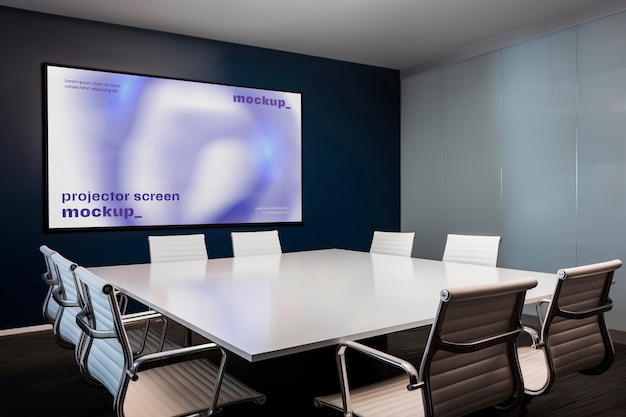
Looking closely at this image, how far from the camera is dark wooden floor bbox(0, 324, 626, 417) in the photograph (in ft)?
10.3

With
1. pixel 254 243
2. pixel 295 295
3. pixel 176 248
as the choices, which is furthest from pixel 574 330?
pixel 176 248

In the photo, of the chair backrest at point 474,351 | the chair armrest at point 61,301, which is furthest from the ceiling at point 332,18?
the chair backrest at point 474,351

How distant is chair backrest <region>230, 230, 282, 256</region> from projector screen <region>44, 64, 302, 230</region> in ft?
4.48

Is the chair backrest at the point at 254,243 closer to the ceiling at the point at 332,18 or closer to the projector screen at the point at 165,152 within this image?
the projector screen at the point at 165,152

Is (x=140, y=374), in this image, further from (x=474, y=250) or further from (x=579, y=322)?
(x=474, y=250)

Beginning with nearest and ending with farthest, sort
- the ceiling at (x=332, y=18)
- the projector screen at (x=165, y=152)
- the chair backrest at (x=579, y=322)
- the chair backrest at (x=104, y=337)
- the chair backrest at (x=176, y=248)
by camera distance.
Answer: the chair backrest at (x=104, y=337) → the chair backrest at (x=579, y=322) → the chair backrest at (x=176, y=248) → the ceiling at (x=332, y=18) → the projector screen at (x=165, y=152)

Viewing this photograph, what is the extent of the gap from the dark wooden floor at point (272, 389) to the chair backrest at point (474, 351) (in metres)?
1.32

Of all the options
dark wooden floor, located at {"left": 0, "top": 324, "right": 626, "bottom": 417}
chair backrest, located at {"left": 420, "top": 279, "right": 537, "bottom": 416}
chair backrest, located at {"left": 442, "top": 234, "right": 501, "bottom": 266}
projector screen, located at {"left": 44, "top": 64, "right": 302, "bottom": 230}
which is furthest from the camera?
projector screen, located at {"left": 44, "top": 64, "right": 302, "bottom": 230}

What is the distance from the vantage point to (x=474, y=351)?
1811 millimetres

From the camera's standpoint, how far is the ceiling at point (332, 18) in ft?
16.0

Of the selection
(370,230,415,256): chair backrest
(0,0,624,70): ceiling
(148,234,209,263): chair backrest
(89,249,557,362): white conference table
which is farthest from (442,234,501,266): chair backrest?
(0,0,624,70): ceiling

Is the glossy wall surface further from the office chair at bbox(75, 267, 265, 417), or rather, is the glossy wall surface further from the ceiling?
the office chair at bbox(75, 267, 265, 417)

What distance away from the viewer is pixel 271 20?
17.5 ft

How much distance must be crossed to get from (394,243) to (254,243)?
1314mm
